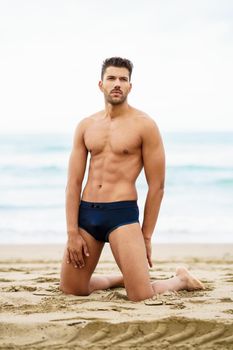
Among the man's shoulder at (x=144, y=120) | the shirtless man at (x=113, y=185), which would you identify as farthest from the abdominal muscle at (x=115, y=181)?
the man's shoulder at (x=144, y=120)

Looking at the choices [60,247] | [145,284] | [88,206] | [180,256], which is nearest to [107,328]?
[145,284]

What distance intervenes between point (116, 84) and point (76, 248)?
1405mm

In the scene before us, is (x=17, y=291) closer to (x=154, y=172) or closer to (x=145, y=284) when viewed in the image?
(x=145, y=284)

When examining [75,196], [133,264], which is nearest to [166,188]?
[75,196]

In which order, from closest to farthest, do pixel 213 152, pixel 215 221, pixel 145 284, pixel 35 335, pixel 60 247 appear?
1. pixel 35 335
2. pixel 145 284
3. pixel 60 247
4. pixel 215 221
5. pixel 213 152

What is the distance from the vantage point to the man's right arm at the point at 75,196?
546 centimetres

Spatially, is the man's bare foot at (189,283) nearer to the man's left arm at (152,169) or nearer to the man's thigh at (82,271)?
the man's left arm at (152,169)

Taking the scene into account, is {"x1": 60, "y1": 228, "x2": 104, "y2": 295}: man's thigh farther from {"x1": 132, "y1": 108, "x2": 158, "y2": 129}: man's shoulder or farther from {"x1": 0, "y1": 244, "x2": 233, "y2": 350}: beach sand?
{"x1": 132, "y1": 108, "x2": 158, "y2": 129}: man's shoulder

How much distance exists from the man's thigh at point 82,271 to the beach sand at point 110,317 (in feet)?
0.34

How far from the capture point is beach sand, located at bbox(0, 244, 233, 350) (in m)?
A: 3.92

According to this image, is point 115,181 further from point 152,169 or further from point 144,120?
point 144,120

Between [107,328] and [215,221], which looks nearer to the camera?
[107,328]

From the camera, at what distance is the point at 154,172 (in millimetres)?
5512

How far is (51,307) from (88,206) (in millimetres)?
1023
